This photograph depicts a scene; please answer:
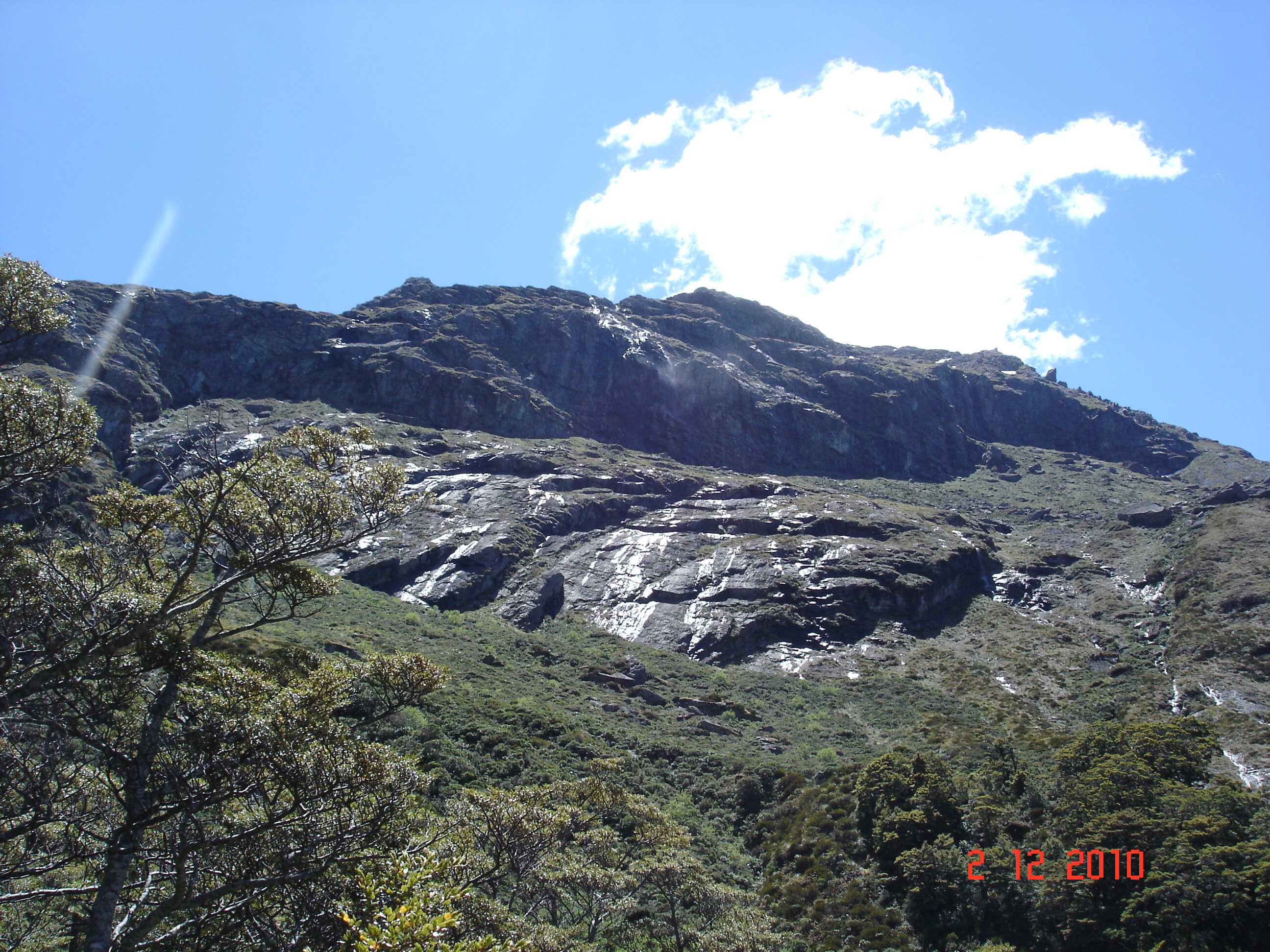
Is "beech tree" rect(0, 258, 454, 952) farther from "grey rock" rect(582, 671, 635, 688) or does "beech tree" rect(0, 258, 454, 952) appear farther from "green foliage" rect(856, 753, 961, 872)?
"grey rock" rect(582, 671, 635, 688)

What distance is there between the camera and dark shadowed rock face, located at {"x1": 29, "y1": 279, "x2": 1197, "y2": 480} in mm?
133875

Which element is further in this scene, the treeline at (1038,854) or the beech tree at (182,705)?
the treeline at (1038,854)

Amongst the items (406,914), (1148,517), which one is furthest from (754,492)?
(406,914)

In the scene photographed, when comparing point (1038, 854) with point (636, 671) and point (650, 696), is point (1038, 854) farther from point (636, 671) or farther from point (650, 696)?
point (636, 671)

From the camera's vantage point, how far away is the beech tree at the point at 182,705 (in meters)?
9.02

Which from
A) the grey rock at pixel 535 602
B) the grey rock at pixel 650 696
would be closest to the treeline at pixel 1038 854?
the grey rock at pixel 650 696

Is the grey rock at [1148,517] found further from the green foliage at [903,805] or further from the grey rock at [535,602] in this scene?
the green foliage at [903,805]

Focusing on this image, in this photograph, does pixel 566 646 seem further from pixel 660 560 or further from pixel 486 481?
pixel 486 481

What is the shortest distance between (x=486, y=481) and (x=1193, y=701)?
283ft

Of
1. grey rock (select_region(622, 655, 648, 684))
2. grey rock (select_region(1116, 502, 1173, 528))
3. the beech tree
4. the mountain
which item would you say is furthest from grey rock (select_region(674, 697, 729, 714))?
grey rock (select_region(1116, 502, 1173, 528))

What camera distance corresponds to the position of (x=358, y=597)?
7262cm
